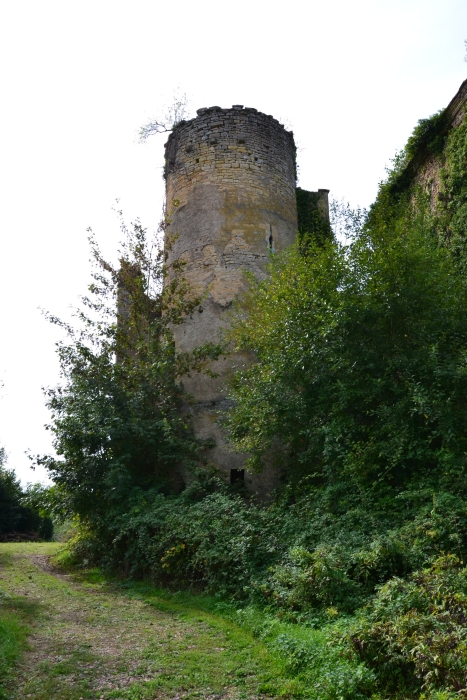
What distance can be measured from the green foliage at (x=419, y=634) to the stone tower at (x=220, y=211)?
796 centimetres

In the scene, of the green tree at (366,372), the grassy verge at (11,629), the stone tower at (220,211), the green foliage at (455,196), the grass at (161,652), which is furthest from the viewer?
the stone tower at (220,211)

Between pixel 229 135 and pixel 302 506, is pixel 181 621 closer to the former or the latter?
pixel 302 506

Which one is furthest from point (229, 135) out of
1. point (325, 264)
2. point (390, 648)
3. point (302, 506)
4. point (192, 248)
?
point (390, 648)

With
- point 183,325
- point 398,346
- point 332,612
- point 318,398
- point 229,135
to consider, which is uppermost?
point 229,135

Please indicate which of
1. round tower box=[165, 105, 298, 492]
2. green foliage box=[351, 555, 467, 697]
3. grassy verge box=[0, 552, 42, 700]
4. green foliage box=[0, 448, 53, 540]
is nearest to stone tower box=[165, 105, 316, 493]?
round tower box=[165, 105, 298, 492]

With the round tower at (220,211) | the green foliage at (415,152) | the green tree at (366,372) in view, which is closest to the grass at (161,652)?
the green tree at (366,372)

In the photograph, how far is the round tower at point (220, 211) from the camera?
1423 centimetres

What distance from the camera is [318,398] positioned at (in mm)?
10094

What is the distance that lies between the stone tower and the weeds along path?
528cm

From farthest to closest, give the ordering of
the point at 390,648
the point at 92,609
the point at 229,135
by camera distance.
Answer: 1. the point at 229,135
2. the point at 92,609
3. the point at 390,648

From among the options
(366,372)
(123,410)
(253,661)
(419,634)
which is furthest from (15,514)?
(419,634)

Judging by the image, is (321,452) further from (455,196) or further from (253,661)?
(455,196)

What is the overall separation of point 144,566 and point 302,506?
294cm

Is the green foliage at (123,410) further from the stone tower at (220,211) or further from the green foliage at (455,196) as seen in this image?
the green foliage at (455,196)
